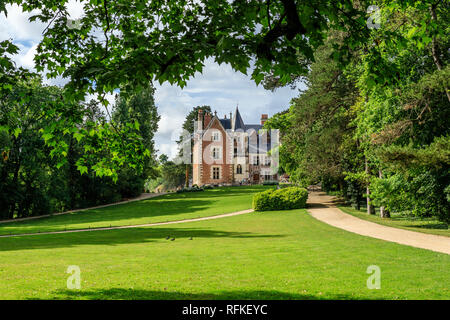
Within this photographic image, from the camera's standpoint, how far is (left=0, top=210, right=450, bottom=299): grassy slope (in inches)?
278

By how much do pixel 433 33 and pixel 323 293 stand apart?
5412 millimetres

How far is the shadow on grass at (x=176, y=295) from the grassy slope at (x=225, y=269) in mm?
18

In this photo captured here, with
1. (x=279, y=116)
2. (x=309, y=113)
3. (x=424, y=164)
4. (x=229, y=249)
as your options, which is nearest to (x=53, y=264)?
(x=229, y=249)

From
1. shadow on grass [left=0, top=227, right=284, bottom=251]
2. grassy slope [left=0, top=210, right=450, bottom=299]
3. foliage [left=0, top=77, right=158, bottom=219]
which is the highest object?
foliage [left=0, top=77, right=158, bottom=219]

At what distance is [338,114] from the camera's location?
28.1 meters

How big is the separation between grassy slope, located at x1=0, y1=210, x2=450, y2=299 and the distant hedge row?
14563mm

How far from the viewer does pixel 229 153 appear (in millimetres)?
66500

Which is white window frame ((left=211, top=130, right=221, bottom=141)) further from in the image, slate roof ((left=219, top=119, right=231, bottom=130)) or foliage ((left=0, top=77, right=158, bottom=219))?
foliage ((left=0, top=77, right=158, bottom=219))

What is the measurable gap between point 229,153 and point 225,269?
57.3 metres

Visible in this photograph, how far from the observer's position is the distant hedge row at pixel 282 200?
3131 centimetres

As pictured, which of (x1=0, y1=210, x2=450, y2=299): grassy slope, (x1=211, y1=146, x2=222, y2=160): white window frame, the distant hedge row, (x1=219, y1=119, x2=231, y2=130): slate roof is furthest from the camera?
(x1=219, y1=119, x2=231, y2=130): slate roof

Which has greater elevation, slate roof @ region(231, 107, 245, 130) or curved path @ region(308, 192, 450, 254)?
slate roof @ region(231, 107, 245, 130)

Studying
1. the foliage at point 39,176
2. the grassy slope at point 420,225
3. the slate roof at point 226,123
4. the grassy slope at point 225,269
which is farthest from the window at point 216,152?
the grassy slope at point 225,269

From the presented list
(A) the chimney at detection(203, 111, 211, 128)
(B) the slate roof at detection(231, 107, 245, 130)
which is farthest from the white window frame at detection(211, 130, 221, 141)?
(B) the slate roof at detection(231, 107, 245, 130)
